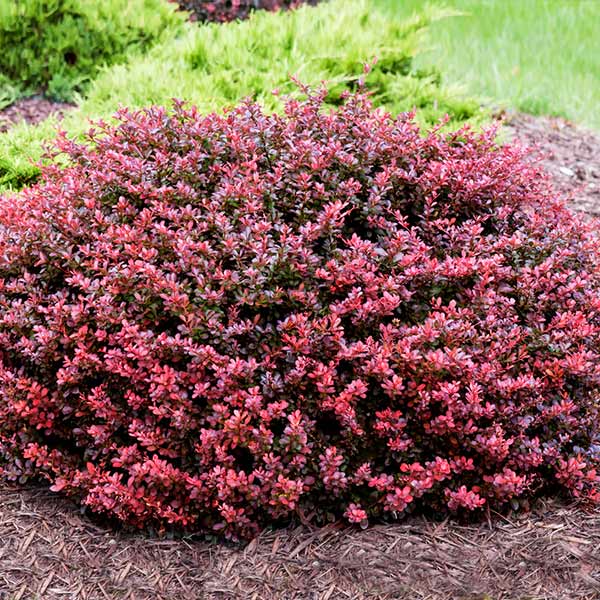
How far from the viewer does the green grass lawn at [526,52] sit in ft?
24.1

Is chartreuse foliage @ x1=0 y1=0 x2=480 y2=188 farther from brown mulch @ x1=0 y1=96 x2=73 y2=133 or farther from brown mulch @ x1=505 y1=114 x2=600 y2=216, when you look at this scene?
brown mulch @ x1=0 y1=96 x2=73 y2=133

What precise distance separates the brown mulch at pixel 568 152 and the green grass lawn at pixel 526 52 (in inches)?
12.6

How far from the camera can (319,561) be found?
96.0 inches

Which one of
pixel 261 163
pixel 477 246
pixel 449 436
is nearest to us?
pixel 449 436

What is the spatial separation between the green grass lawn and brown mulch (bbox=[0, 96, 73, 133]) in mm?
3269

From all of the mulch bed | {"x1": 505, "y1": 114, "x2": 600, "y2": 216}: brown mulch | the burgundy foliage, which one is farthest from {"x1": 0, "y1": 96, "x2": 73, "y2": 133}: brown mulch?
the mulch bed

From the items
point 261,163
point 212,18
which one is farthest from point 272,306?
point 212,18

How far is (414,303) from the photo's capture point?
271cm

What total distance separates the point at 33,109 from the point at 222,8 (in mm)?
2470

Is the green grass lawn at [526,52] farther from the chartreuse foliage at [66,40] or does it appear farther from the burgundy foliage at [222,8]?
the chartreuse foliage at [66,40]

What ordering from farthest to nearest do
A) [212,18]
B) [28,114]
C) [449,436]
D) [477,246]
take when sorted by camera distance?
1. [212,18]
2. [28,114]
3. [477,246]
4. [449,436]

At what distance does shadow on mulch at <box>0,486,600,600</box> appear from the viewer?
7.73 feet

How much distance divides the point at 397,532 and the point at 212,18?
6.72 metres

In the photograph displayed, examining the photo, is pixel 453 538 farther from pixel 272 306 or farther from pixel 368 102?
pixel 368 102
